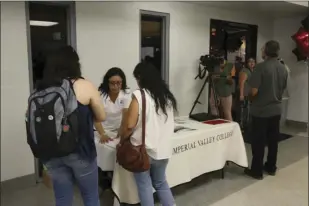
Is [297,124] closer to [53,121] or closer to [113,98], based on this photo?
[113,98]

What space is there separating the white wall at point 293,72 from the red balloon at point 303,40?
0.26 meters

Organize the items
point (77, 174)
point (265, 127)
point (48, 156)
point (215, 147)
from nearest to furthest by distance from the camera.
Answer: point (48, 156) → point (77, 174) → point (215, 147) → point (265, 127)

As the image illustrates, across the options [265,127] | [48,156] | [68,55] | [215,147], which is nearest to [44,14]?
[68,55]

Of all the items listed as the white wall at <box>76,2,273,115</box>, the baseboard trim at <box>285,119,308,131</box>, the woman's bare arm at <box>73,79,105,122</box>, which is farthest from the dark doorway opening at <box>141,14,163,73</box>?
the baseboard trim at <box>285,119,308,131</box>

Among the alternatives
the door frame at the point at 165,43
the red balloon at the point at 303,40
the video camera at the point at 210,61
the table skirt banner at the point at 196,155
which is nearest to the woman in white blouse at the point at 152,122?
the table skirt banner at the point at 196,155

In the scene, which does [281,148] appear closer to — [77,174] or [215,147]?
[215,147]

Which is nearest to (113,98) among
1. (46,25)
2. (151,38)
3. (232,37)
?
(46,25)

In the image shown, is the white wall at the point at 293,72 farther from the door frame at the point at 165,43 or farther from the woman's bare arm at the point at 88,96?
the woman's bare arm at the point at 88,96

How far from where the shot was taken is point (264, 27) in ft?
16.8

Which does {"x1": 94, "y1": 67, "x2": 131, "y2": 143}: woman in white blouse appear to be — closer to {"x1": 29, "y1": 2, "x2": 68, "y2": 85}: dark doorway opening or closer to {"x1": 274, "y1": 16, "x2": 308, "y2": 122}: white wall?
{"x1": 29, "y1": 2, "x2": 68, "y2": 85}: dark doorway opening

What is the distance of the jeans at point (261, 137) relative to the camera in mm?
2809

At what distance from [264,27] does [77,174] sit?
4533 millimetres

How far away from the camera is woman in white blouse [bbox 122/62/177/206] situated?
1749 millimetres

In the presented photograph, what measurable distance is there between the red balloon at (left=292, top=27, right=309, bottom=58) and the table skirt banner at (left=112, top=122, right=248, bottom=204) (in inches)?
103
